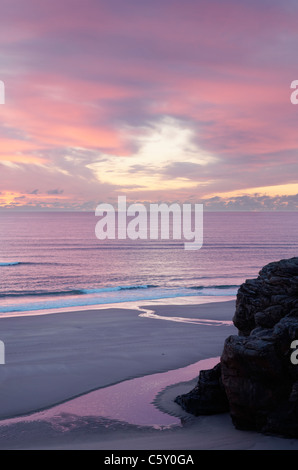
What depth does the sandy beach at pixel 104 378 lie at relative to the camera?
9.30m

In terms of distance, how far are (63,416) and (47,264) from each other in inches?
1945

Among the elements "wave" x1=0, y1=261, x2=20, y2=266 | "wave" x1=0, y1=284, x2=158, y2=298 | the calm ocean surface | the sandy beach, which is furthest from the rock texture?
"wave" x1=0, y1=261, x2=20, y2=266

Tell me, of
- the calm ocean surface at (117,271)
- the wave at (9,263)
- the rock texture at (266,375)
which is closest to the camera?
the rock texture at (266,375)

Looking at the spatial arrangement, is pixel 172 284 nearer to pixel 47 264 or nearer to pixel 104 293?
pixel 104 293

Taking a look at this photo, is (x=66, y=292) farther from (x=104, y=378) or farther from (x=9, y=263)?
(x=104, y=378)

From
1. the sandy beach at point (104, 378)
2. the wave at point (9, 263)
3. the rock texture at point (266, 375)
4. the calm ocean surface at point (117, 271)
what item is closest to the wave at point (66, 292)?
the calm ocean surface at point (117, 271)

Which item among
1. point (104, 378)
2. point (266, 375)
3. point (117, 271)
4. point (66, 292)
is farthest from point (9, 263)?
point (266, 375)

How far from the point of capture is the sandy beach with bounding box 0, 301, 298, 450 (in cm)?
930

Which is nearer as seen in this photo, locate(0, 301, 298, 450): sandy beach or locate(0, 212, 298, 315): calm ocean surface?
locate(0, 301, 298, 450): sandy beach

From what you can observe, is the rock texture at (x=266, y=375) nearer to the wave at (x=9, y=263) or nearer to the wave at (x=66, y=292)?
the wave at (x=66, y=292)

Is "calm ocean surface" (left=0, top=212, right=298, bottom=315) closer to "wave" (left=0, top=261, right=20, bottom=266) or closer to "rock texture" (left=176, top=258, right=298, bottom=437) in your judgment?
"wave" (left=0, top=261, right=20, bottom=266)

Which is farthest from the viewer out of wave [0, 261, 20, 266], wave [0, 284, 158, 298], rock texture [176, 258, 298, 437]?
wave [0, 261, 20, 266]
